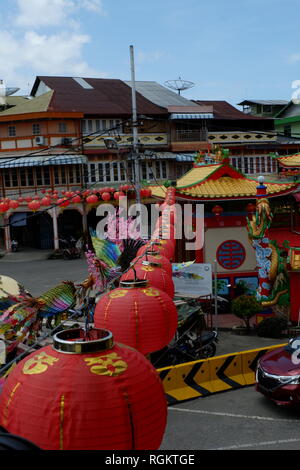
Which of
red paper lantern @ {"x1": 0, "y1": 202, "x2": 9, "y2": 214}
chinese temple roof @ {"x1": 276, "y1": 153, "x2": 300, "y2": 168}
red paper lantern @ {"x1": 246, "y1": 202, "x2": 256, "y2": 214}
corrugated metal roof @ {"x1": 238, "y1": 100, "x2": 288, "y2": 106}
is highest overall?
corrugated metal roof @ {"x1": 238, "y1": 100, "x2": 288, "y2": 106}

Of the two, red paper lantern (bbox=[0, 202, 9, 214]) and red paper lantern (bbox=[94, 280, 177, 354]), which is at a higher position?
red paper lantern (bbox=[0, 202, 9, 214])

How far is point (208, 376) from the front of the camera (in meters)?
12.2

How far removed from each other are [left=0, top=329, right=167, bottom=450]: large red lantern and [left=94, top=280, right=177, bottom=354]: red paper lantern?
10.2 feet

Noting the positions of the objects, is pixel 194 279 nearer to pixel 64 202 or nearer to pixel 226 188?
pixel 226 188

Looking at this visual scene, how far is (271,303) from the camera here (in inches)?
656

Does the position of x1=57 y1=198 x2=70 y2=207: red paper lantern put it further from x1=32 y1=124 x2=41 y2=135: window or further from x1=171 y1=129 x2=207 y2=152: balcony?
x1=171 y1=129 x2=207 y2=152: balcony

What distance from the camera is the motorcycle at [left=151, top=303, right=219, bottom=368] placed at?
42.3 feet

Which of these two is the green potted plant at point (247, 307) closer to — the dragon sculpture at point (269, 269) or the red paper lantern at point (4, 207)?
the dragon sculpture at point (269, 269)

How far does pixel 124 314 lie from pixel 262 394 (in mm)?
4887

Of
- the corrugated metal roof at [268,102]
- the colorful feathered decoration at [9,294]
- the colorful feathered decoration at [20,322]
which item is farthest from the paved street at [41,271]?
the corrugated metal roof at [268,102]

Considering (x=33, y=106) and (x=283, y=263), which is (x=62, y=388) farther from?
(x=33, y=106)

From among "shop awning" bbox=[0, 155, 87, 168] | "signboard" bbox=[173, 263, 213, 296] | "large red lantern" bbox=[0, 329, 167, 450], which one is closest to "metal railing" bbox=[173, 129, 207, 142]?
"shop awning" bbox=[0, 155, 87, 168]

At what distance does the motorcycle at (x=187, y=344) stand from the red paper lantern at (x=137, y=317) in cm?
468

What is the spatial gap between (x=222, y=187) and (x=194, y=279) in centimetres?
495
